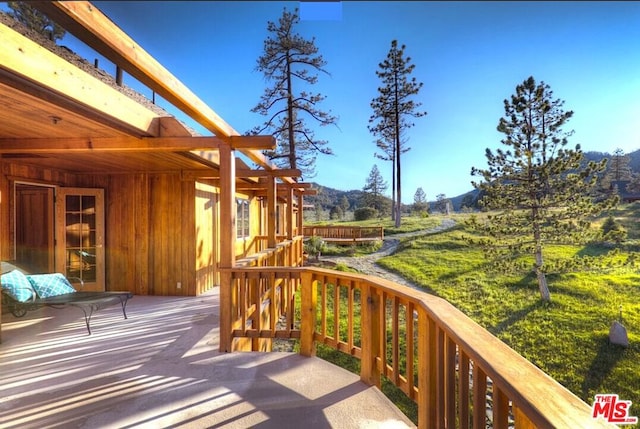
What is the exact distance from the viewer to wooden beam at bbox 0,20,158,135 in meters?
1.67

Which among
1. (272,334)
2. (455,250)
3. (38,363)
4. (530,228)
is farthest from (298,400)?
(455,250)

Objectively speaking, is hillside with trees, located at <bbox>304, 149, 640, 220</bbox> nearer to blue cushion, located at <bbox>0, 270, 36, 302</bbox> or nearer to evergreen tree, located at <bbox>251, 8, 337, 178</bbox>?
evergreen tree, located at <bbox>251, 8, 337, 178</bbox>

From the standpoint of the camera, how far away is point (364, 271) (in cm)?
1144

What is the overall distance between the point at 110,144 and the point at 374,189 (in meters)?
34.3

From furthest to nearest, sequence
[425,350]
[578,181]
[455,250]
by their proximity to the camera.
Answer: [455,250] → [578,181] → [425,350]

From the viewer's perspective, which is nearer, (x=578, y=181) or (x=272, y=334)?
(x=272, y=334)

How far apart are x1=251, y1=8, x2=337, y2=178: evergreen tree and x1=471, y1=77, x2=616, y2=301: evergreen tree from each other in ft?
20.4

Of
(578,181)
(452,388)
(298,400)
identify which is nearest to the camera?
(452,388)

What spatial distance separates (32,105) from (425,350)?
3.30m

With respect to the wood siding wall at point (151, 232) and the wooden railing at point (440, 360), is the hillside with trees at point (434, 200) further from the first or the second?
the wooden railing at point (440, 360)

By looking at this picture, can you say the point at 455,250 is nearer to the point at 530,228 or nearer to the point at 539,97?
the point at 530,228

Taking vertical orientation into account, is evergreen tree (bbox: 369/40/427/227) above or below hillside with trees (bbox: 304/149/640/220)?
above

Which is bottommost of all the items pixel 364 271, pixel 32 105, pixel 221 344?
pixel 364 271

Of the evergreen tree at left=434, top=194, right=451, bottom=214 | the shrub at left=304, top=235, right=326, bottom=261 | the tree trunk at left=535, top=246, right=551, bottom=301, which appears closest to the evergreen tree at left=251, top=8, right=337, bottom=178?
the shrub at left=304, top=235, right=326, bottom=261
